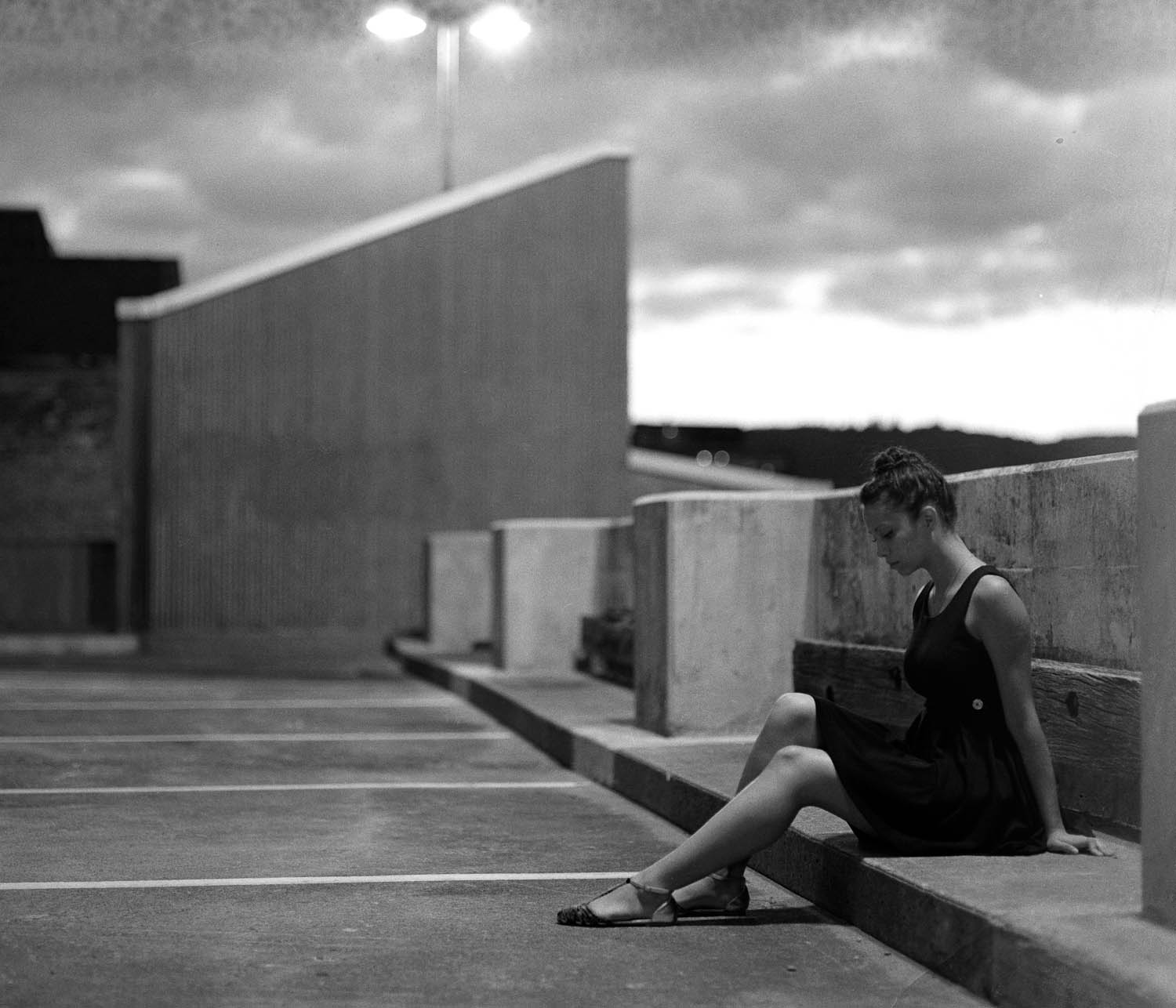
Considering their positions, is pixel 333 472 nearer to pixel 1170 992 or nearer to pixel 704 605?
pixel 704 605

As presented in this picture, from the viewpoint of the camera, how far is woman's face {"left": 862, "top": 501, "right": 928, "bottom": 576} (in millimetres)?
5121

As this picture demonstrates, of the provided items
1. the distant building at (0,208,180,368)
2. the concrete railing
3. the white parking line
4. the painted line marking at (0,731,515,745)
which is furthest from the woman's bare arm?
the distant building at (0,208,180,368)

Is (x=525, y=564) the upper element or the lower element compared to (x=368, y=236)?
lower

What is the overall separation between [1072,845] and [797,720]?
858mm

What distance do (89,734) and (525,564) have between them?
4478 millimetres

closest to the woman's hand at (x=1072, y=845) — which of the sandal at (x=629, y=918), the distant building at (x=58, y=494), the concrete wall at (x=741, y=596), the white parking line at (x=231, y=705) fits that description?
the sandal at (x=629, y=918)

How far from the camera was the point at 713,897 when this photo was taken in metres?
5.19

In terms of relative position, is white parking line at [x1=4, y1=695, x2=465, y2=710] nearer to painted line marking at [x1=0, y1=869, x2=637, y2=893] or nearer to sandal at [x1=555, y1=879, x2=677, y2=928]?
painted line marking at [x1=0, y1=869, x2=637, y2=893]

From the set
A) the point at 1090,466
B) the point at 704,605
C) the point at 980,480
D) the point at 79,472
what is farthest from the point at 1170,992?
the point at 79,472

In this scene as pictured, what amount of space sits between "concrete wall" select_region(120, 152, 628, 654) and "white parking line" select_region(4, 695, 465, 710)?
12081 mm

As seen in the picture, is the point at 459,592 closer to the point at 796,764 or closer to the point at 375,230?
the point at 375,230

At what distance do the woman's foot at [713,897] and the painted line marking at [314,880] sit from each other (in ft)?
3.07

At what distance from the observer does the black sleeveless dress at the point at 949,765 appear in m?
4.98

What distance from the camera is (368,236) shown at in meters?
27.0
